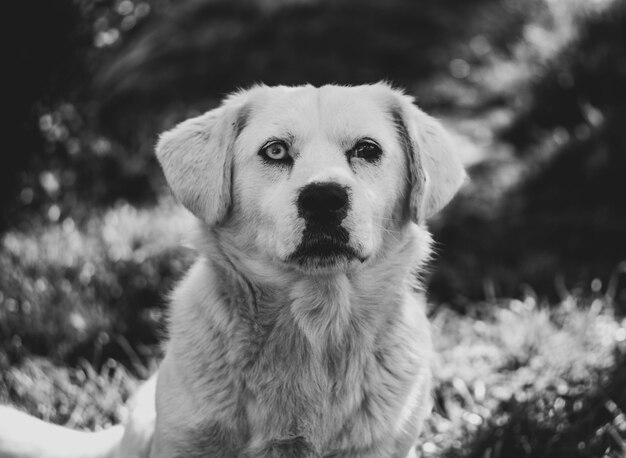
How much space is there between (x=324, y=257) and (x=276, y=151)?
536 mm

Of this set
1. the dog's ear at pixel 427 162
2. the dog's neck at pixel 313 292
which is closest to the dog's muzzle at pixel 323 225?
the dog's neck at pixel 313 292

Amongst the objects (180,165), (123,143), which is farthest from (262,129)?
(123,143)

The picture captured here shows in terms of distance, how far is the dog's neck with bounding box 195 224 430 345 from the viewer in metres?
3.05

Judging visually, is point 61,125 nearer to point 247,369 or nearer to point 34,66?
point 34,66

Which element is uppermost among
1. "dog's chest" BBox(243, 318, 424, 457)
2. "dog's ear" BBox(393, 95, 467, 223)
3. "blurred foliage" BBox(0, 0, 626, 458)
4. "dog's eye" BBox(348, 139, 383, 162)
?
"dog's eye" BBox(348, 139, 383, 162)

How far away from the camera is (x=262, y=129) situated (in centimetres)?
320

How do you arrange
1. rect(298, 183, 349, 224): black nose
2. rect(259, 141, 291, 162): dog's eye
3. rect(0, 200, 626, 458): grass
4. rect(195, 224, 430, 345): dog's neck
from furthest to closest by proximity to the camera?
rect(0, 200, 626, 458): grass < rect(259, 141, 291, 162): dog's eye < rect(195, 224, 430, 345): dog's neck < rect(298, 183, 349, 224): black nose

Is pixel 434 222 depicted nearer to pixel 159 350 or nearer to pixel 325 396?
pixel 159 350

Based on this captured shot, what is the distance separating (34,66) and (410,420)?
3.79m

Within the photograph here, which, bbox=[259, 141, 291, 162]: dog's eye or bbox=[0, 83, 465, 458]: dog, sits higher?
bbox=[259, 141, 291, 162]: dog's eye

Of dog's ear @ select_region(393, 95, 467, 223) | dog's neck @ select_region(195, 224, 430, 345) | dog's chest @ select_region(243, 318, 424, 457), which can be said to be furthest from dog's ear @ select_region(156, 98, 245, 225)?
dog's ear @ select_region(393, 95, 467, 223)

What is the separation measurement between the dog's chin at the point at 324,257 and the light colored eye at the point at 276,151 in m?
0.46

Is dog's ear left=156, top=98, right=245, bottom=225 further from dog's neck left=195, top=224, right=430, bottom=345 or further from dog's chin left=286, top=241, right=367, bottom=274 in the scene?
dog's chin left=286, top=241, right=367, bottom=274

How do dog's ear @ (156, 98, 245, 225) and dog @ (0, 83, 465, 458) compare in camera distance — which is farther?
dog's ear @ (156, 98, 245, 225)
